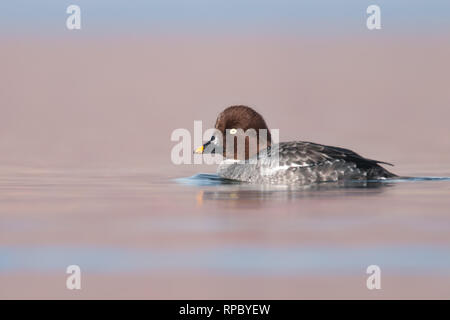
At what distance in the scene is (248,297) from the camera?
564 cm

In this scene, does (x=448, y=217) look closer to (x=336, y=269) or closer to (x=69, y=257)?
(x=336, y=269)

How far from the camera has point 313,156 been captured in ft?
36.9

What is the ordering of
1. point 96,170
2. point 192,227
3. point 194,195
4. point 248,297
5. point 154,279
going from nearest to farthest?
point 248,297, point 154,279, point 192,227, point 194,195, point 96,170

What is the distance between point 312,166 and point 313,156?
129 millimetres

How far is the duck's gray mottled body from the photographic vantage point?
1116cm

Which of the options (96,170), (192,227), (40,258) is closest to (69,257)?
(40,258)

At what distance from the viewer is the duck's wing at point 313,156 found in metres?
11.2

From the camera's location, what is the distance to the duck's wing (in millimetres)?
11180

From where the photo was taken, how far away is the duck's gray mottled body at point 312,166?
439 inches

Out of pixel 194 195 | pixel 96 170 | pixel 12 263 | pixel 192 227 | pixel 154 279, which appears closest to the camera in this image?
pixel 154 279

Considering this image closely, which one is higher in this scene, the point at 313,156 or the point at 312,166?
the point at 313,156

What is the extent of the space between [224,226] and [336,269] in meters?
1.73

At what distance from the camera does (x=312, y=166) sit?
36.7 feet

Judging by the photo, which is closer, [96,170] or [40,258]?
[40,258]
